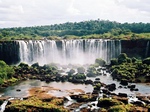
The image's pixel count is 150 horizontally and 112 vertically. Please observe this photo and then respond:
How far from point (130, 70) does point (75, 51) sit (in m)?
21.7

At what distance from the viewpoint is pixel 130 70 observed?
60.4 metres

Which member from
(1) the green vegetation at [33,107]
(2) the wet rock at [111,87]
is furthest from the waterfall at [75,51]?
(1) the green vegetation at [33,107]

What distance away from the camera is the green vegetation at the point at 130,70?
184ft

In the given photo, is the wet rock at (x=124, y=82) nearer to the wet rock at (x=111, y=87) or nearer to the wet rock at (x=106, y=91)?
the wet rock at (x=111, y=87)

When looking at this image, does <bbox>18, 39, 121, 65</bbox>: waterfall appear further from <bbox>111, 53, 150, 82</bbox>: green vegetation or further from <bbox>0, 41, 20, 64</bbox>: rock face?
<bbox>111, 53, 150, 82</bbox>: green vegetation

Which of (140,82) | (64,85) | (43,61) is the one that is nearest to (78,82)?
(64,85)

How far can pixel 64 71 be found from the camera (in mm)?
64688

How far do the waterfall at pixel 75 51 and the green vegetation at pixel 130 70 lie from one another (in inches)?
336

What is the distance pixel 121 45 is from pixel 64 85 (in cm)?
3014

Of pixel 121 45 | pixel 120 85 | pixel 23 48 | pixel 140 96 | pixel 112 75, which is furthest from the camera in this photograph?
pixel 121 45

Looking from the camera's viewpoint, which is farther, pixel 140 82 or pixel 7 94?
pixel 140 82

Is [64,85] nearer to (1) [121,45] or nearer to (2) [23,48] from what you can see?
(2) [23,48]

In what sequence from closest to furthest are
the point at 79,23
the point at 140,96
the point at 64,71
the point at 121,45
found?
1. the point at 140,96
2. the point at 64,71
3. the point at 121,45
4. the point at 79,23

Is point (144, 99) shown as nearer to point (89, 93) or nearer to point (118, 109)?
point (89, 93)
